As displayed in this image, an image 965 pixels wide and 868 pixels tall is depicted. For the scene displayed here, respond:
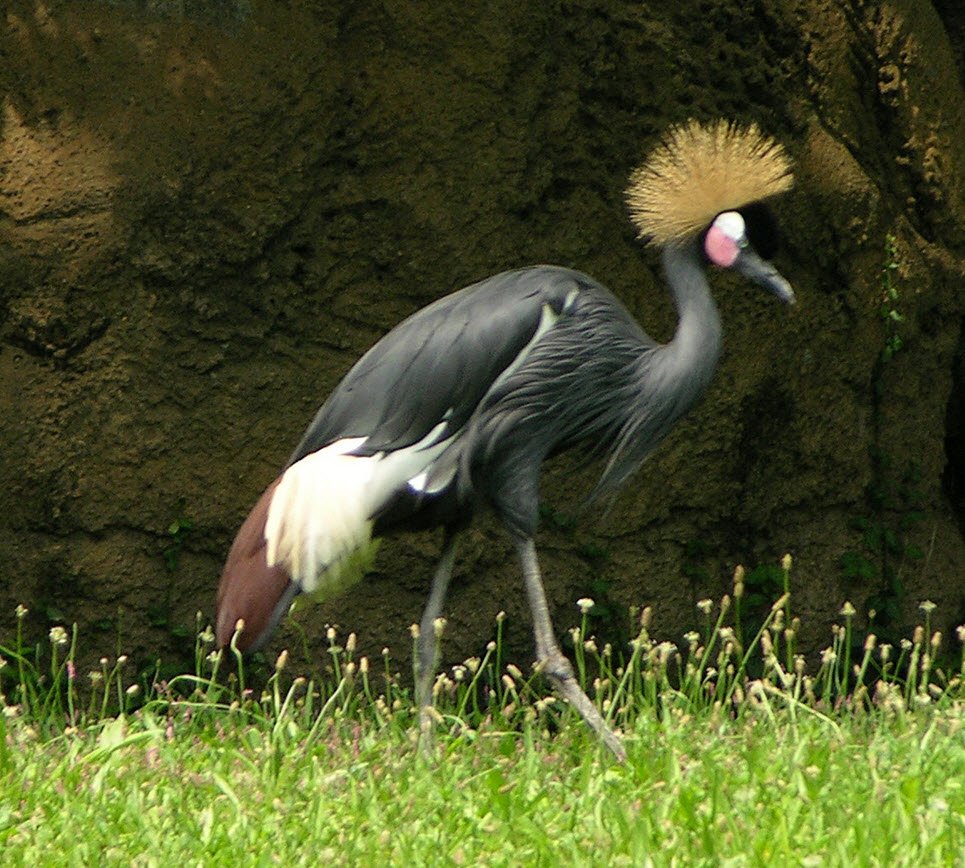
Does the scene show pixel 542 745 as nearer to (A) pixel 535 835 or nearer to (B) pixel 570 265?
(A) pixel 535 835

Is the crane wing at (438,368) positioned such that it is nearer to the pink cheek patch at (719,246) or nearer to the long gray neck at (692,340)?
the long gray neck at (692,340)

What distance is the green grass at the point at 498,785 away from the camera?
2.76 meters

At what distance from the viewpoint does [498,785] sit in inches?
125

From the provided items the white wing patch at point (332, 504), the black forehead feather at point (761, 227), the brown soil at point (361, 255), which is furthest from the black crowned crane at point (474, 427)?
the brown soil at point (361, 255)

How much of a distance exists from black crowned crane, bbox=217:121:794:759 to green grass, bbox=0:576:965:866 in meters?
0.20

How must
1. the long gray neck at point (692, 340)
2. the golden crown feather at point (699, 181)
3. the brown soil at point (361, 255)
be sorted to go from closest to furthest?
1. the long gray neck at point (692, 340)
2. the golden crown feather at point (699, 181)
3. the brown soil at point (361, 255)

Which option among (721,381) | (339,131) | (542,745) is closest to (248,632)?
(542,745)

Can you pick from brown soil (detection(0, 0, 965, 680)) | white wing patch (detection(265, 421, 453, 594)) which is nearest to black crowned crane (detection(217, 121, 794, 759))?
white wing patch (detection(265, 421, 453, 594))

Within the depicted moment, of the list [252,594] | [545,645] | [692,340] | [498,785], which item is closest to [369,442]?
[252,594]

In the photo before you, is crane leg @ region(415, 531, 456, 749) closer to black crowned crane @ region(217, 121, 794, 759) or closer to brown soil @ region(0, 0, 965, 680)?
black crowned crane @ region(217, 121, 794, 759)

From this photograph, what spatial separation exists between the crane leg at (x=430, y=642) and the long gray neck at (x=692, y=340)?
0.62 meters

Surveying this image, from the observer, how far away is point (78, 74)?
4.43 m

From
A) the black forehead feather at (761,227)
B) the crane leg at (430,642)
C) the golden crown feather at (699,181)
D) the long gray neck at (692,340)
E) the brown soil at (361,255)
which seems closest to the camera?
the crane leg at (430,642)

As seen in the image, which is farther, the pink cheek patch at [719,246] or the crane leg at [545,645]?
the pink cheek patch at [719,246]
